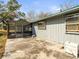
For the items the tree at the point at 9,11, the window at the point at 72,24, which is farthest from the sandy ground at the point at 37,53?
the tree at the point at 9,11

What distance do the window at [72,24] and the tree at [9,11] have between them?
13.9 m

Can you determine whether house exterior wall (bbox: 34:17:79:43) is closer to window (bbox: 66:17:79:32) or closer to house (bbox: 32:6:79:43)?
house (bbox: 32:6:79:43)

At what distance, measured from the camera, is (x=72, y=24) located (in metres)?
9.74

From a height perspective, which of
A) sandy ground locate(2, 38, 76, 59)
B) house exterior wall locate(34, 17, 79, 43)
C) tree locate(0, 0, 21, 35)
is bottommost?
sandy ground locate(2, 38, 76, 59)

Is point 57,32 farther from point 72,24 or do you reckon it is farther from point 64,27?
point 72,24

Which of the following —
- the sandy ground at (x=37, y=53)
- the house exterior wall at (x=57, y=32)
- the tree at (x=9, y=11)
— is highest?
the tree at (x=9, y=11)

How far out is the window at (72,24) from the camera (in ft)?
30.5

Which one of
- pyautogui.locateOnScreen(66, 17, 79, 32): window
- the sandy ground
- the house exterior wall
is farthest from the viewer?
the house exterior wall

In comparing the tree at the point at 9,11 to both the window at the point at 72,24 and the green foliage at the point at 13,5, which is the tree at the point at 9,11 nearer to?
the green foliage at the point at 13,5

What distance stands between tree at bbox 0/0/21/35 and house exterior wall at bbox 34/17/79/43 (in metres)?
8.85

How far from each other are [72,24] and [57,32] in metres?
2.75

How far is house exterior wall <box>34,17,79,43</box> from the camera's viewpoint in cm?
1008

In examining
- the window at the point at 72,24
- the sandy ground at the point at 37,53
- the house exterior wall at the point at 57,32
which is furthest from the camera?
the house exterior wall at the point at 57,32

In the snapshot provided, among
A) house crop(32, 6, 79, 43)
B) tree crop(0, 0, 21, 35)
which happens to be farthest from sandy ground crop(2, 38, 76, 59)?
tree crop(0, 0, 21, 35)
